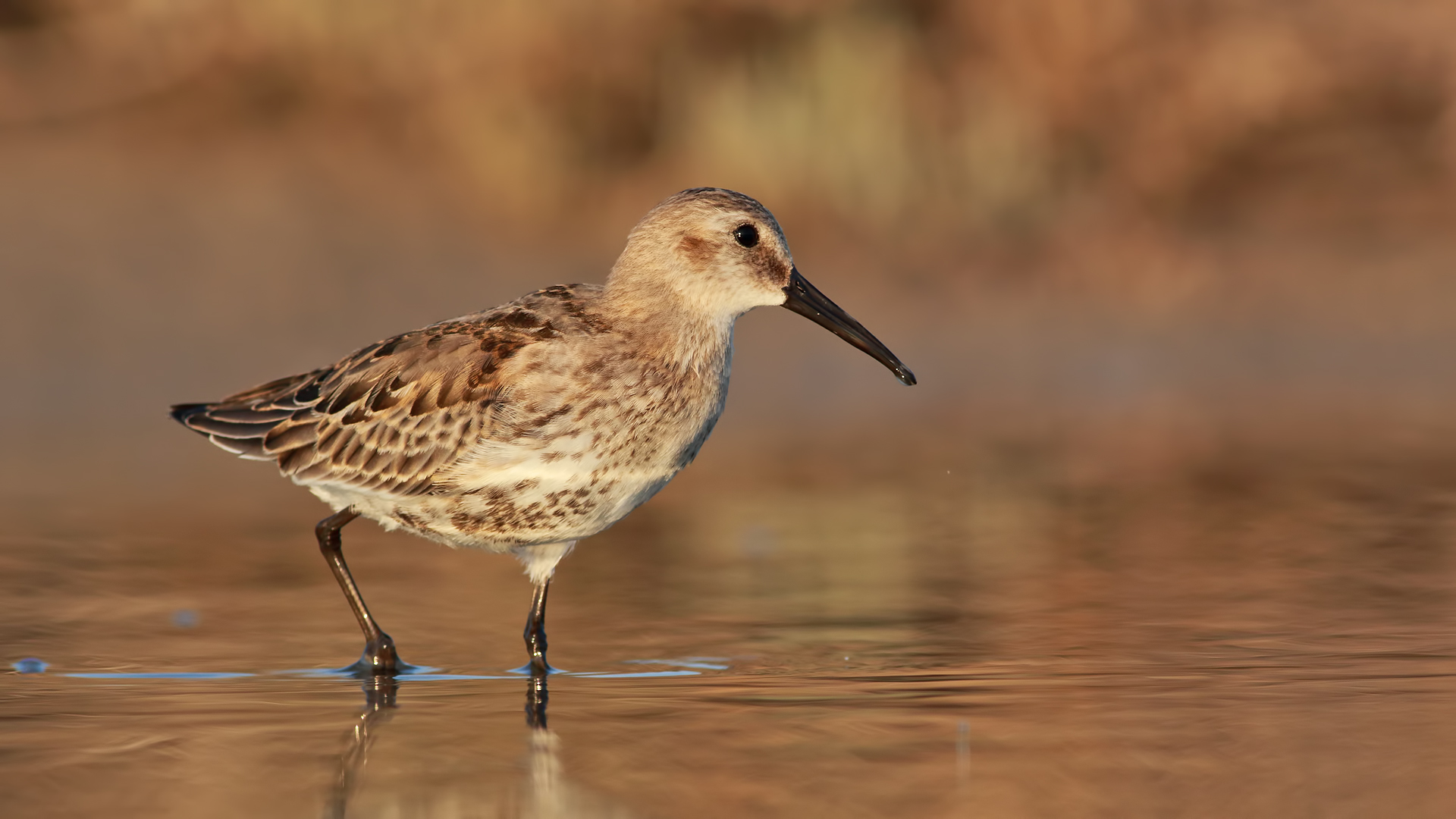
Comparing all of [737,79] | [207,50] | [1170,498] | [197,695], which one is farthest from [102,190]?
[197,695]

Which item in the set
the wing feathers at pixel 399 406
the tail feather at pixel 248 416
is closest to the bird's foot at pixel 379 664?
the wing feathers at pixel 399 406

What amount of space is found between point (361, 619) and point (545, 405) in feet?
3.64

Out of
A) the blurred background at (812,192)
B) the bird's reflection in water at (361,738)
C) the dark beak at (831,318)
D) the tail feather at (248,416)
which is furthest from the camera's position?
the blurred background at (812,192)

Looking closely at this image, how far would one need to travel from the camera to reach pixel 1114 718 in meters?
6.38

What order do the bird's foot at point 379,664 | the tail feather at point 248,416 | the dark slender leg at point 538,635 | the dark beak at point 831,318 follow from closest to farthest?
the bird's foot at point 379,664 < the dark slender leg at point 538,635 < the dark beak at point 831,318 < the tail feather at point 248,416

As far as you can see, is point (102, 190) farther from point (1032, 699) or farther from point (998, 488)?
point (1032, 699)

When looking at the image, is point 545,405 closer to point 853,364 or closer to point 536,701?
point 536,701

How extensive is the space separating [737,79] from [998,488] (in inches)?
270

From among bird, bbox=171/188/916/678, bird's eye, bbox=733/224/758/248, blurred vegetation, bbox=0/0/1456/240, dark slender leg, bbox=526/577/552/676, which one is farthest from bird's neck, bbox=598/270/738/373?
blurred vegetation, bbox=0/0/1456/240

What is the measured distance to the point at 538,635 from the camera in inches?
305

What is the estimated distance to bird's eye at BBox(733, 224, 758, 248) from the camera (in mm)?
8141

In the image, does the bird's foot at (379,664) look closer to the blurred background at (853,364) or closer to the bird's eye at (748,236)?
the blurred background at (853,364)

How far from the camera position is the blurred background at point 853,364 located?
6.49 m

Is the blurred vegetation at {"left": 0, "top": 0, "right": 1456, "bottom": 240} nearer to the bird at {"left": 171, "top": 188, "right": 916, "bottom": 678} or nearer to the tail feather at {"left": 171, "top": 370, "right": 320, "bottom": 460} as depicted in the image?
the tail feather at {"left": 171, "top": 370, "right": 320, "bottom": 460}
